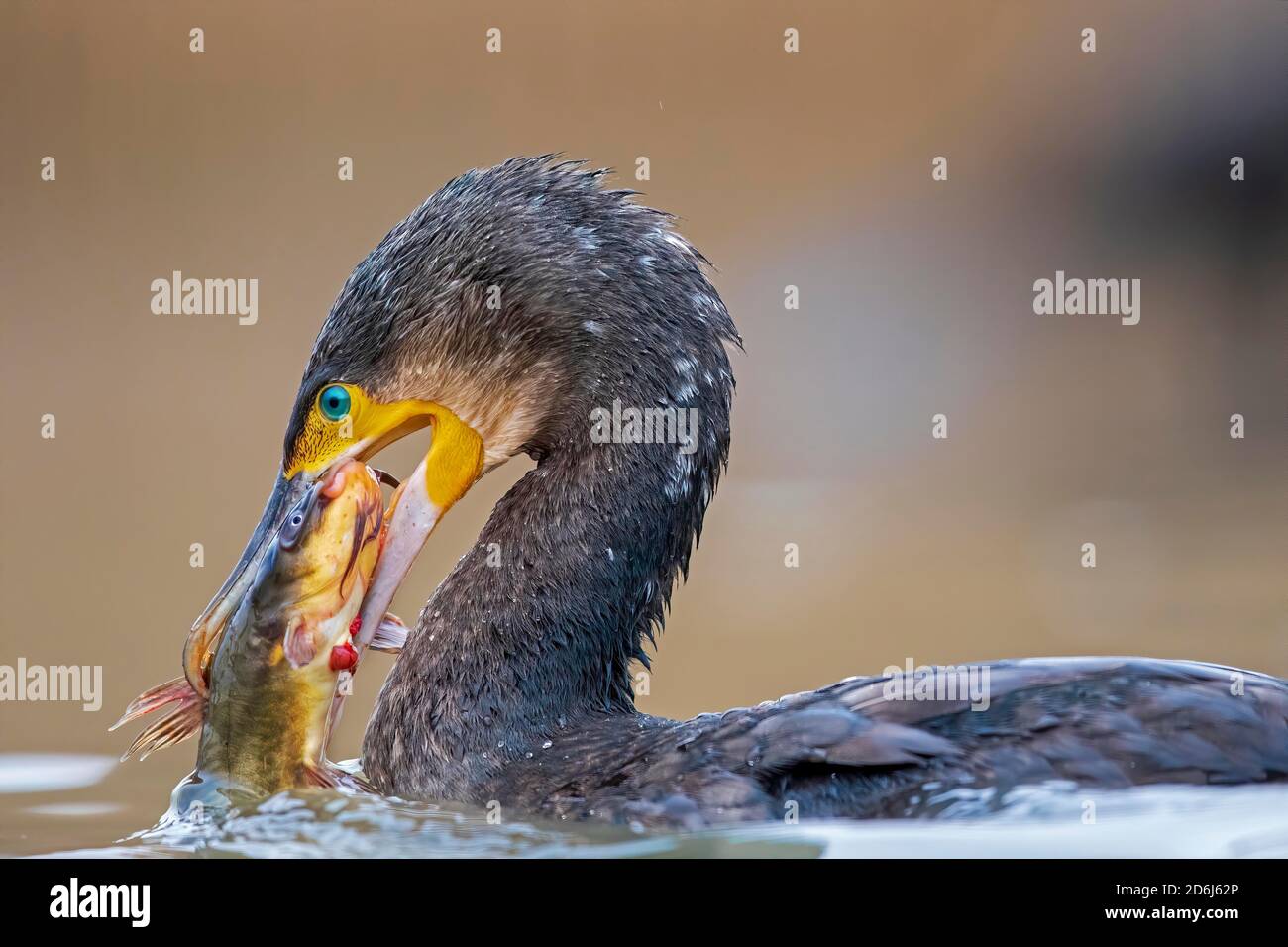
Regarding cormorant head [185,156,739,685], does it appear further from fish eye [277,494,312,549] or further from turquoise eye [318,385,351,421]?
fish eye [277,494,312,549]

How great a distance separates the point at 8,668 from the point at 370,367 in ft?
8.20

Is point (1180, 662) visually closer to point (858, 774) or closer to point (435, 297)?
point (858, 774)

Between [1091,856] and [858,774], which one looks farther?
[858,774]

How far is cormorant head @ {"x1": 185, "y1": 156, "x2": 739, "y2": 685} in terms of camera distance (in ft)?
12.4

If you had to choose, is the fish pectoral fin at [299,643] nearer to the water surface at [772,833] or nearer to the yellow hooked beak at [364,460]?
the yellow hooked beak at [364,460]

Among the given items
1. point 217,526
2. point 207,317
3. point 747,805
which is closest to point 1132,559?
point 217,526

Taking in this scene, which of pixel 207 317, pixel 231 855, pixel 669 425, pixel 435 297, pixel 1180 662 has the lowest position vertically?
pixel 231 855

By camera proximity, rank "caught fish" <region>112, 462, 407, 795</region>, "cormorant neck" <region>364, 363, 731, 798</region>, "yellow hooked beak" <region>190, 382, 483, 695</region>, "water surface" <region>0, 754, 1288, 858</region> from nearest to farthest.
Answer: "water surface" <region>0, 754, 1288, 858</region>, "caught fish" <region>112, 462, 407, 795</region>, "yellow hooked beak" <region>190, 382, 483, 695</region>, "cormorant neck" <region>364, 363, 731, 798</region>

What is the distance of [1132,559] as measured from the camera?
779 cm

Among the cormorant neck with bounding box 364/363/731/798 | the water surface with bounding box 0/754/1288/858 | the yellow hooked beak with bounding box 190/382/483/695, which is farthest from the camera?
the cormorant neck with bounding box 364/363/731/798

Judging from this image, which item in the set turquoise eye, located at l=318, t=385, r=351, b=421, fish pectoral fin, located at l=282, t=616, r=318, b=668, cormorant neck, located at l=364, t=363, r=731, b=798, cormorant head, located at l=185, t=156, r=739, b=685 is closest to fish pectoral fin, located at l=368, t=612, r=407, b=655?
cormorant neck, located at l=364, t=363, r=731, b=798

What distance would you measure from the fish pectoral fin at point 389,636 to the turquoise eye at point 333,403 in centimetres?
43

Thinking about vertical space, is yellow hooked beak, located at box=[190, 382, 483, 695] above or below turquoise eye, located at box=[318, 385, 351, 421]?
below

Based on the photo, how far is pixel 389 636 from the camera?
3789mm
